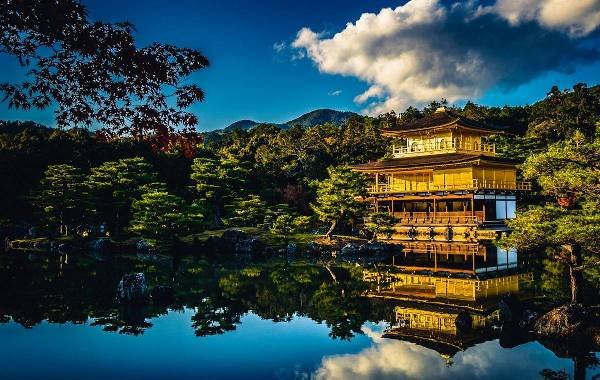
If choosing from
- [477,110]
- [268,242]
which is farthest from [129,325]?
[477,110]

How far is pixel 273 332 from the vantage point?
475 inches

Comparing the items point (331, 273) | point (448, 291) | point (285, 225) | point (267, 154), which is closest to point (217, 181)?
point (285, 225)

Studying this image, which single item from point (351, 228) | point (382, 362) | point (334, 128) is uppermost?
point (334, 128)

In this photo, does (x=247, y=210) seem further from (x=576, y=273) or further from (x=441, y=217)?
(x=576, y=273)

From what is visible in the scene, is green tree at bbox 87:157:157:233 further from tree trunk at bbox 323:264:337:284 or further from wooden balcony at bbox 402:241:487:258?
wooden balcony at bbox 402:241:487:258

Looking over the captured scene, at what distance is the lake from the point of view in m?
9.33

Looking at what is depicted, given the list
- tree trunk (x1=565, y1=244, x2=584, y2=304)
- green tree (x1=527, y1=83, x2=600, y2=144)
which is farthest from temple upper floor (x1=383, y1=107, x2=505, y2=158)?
tree trunk (x1=565, y1=244, x2=584, y2=304)

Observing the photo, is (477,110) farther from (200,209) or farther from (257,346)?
(257,346)

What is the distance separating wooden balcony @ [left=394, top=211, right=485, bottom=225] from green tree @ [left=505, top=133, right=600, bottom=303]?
2228 cm

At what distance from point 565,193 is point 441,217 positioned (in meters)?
26.7

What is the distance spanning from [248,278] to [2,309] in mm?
8812

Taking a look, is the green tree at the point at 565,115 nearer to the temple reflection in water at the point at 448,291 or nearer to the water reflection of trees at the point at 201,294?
the temple reflection in water at the point at 448,291

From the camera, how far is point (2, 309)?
14523 mm

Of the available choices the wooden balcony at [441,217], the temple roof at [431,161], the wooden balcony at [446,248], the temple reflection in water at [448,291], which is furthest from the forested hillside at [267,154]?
the temple reflection in water at [448,291]
